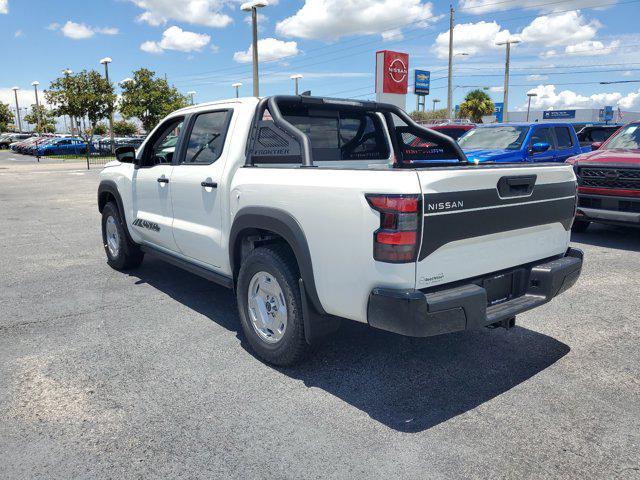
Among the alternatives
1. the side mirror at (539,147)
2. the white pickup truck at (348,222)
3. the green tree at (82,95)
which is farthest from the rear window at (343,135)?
the green tree at (82,95)

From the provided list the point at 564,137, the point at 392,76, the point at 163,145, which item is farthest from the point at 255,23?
the point at 163,145

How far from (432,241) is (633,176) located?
237 inches

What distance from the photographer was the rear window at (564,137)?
11406 millimetres

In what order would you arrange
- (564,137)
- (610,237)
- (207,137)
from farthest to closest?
(564,137) → (610,237) → (207,137)

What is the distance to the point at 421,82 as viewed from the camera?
1984 inches

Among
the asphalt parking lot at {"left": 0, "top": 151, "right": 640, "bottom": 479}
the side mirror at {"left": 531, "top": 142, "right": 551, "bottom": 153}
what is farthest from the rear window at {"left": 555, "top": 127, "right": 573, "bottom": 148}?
the asphalt parking lot at {"left": 0, "top": 151, "right": 640, "bottom": 479}

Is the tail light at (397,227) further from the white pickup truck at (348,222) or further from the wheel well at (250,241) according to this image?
the wheel well at (250,241)

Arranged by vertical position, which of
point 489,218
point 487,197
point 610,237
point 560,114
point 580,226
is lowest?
point 610,237

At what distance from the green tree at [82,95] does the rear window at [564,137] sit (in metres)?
30.5

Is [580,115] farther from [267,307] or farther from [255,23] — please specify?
[267,307]

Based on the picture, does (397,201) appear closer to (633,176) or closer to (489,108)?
(633,176)

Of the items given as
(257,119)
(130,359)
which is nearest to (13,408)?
(130,359)

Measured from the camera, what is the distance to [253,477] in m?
2.63

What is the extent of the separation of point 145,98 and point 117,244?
3370cm
